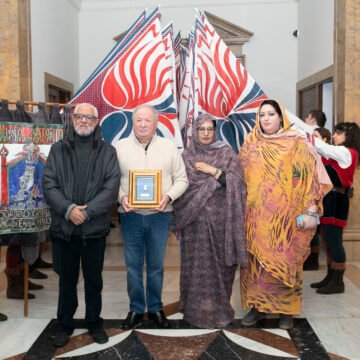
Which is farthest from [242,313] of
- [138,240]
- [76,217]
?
[76,217]

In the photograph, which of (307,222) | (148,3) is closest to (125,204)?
(307,222)

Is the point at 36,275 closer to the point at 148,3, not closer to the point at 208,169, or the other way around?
the point at 208,169

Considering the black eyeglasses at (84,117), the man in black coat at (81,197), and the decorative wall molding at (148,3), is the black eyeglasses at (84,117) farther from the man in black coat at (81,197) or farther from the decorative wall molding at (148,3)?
the decorative wall molding at (148,3)

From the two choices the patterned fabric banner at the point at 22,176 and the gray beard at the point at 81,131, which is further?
the patterned fabric banner at the point at 22,176

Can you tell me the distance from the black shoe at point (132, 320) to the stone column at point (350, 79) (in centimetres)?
274

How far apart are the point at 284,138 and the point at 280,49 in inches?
212

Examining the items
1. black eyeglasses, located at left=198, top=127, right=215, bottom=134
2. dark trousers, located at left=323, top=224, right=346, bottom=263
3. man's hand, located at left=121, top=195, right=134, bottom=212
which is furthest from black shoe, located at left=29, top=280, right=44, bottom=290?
dark trousers, located at left=323, top=224, right=346, bottom=263

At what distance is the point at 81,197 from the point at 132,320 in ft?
2.92

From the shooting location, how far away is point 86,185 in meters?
2.68

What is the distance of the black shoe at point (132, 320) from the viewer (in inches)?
119

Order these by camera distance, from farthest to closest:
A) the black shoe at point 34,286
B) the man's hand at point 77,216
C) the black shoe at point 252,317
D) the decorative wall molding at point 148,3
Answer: the decorative wall molding at point 148,3 → the black shoe at point 34,286 → the black shoe at point 252,317 → the man's hand at point 77,216

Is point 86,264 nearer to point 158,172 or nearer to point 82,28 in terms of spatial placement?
point 158,172

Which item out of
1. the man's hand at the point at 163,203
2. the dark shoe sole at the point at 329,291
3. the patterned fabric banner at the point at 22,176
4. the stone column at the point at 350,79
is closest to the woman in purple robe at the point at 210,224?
the man's hand at the point at 163,203

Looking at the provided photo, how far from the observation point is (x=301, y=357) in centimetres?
264
